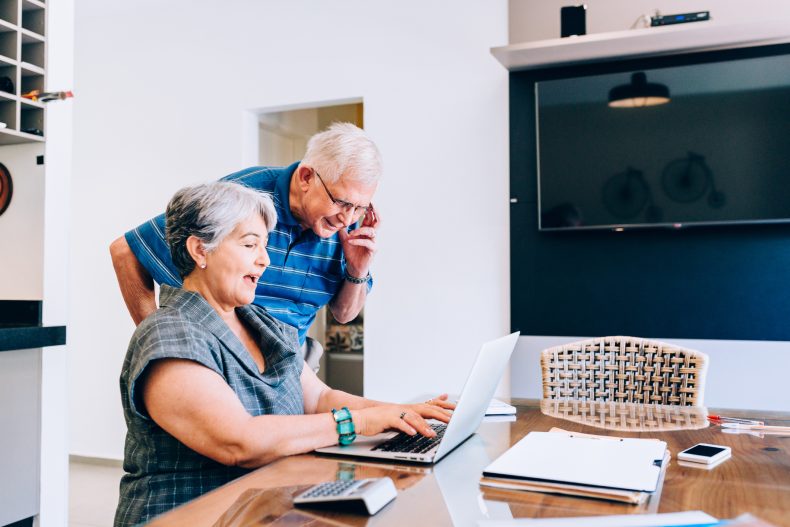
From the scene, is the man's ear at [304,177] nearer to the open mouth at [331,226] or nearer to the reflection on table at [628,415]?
the open mouth at [331,226]

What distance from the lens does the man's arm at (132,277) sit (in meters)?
1.92

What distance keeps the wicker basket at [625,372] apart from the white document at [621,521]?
4.07 ft

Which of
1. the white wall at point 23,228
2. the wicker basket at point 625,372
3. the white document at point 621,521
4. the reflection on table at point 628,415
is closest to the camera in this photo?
the white document at point 621,521

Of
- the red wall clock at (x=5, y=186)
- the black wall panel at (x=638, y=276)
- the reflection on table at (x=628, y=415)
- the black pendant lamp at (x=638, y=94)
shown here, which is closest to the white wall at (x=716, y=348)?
the black wall panel at (x=638, y=276)

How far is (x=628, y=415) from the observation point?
172 centimetres

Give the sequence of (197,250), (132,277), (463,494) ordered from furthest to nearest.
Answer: (132,277)
(197,250)
(463,494)

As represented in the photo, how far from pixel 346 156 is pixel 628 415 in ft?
3.21

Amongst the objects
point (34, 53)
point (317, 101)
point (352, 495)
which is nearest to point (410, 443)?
point (352, 495)

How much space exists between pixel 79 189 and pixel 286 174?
10.3 feet

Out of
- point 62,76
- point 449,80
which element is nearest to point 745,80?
point 449,80

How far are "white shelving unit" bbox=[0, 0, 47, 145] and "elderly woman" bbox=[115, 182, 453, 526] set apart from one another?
168 cm

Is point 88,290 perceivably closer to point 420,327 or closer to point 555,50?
point 420,327

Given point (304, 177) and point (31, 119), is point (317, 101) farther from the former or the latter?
point (304, 177)

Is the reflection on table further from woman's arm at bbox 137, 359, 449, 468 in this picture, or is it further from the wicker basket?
woman's arm at bbox 137, 359, 449, 468
